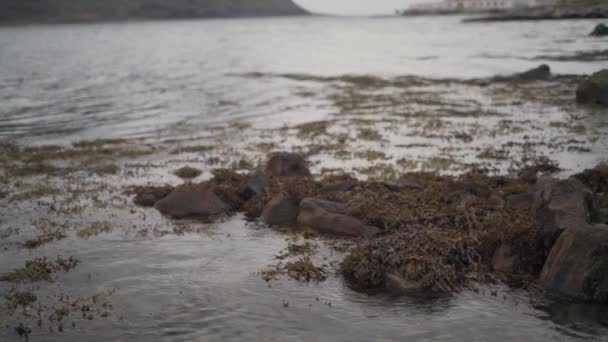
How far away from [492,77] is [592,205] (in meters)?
41.6

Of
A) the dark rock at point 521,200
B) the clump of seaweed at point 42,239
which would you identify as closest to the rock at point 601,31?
the dark rock at point 521,200

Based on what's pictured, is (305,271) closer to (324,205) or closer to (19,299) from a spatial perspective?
(324,205)

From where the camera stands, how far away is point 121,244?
15109 millimetres

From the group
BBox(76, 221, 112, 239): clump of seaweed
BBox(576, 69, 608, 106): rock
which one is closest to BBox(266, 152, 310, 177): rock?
BBox(76, 221, 112, 239): clump of seaweed

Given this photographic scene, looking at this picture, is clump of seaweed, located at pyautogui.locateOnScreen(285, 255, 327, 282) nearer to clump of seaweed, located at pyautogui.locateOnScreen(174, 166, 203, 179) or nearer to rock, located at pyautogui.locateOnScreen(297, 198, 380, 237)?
rock, located at pyautogui.locateOnScreen(297, 198, 380, 237)

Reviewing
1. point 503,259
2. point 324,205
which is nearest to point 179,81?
point 324,205

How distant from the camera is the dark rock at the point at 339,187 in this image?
1786 cm

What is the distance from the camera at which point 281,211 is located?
1633cm

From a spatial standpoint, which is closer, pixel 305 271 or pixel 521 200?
pixel 305 271

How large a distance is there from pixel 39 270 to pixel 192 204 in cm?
503

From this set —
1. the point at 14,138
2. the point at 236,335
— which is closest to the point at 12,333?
the point at 236,335

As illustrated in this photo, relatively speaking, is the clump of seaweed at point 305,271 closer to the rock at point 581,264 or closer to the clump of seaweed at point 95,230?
the rock at point 581,264

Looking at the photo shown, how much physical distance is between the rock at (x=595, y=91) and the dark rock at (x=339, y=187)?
22453mm

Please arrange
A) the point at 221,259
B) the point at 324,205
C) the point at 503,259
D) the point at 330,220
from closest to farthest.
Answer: the point at 503,259 < the point at 221,259 < the point at 330,220 < the point at 324,205
